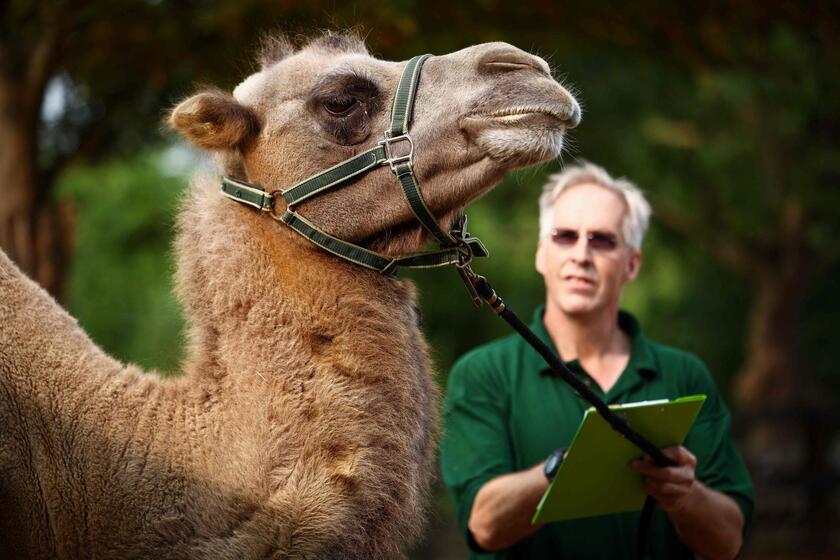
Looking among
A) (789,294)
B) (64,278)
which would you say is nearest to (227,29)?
(64,278)

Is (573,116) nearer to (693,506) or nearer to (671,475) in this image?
(671,475)

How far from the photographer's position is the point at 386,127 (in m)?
3.57

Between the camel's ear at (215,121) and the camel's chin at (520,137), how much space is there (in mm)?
758

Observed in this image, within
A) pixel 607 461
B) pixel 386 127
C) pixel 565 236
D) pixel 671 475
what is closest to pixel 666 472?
pixel 671 475

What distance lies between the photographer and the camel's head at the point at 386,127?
3408mm

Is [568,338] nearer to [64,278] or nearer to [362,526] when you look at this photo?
[362,526]

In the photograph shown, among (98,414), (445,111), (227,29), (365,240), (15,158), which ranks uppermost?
→ (227,29)

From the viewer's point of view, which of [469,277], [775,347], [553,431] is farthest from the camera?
[775,347]

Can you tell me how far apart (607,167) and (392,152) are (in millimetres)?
11590

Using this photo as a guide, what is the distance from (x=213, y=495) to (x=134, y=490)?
22 cm

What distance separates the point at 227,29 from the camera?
24.2 feet

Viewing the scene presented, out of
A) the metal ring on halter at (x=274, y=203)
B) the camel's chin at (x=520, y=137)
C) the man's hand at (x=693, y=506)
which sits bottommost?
the man's hand at (x=693, y=506)

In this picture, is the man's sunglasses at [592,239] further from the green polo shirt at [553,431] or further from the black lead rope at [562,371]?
the black lead rope at [562,371]

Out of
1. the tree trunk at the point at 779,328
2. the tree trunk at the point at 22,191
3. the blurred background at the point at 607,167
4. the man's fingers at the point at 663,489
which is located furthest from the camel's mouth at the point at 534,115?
the tree trunk at the point at 779,328
